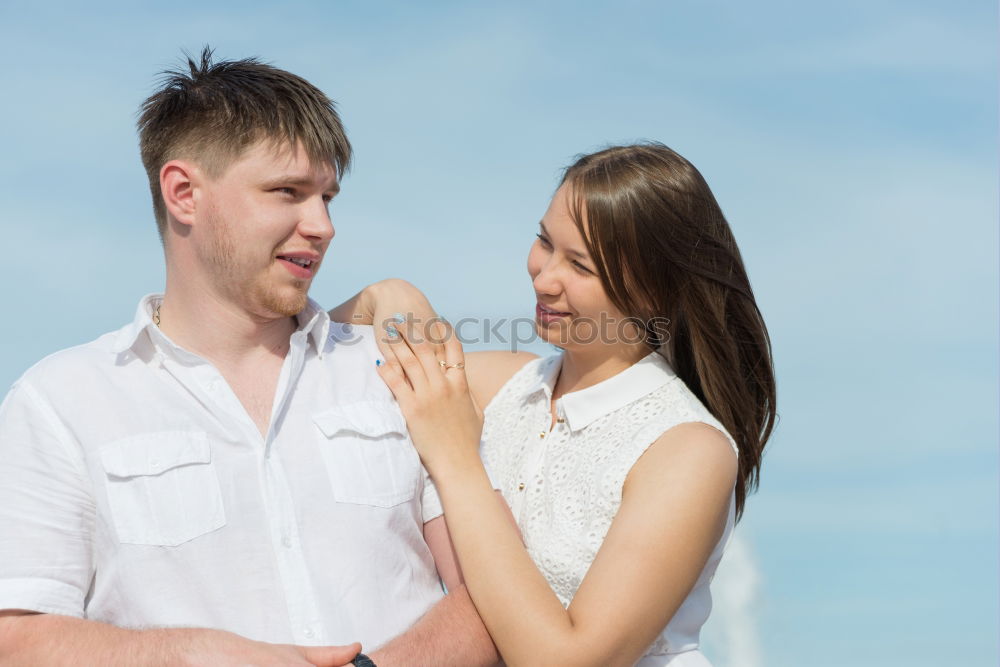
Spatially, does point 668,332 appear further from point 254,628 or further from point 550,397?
point 254,628

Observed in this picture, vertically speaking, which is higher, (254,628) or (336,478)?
(336,478)

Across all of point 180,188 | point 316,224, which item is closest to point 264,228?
point 316,224

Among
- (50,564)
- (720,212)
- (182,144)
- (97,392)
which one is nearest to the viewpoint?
(50,564)

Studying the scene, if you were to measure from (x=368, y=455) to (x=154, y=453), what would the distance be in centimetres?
71

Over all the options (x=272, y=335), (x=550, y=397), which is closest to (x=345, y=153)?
(x=272, y=335)

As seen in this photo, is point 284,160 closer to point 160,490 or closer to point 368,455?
point 368,455

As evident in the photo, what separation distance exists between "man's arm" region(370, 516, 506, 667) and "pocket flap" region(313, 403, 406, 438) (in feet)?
1.28

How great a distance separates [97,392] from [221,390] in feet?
1.32

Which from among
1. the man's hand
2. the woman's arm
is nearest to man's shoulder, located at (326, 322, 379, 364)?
the woman's arm

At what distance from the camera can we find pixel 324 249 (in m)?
3.83

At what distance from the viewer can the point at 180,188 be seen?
Answer: 150 inches

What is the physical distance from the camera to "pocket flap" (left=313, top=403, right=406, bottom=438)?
368cm

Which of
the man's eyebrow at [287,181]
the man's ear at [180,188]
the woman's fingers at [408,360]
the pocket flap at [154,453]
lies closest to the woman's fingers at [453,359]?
the woman's fingers at [408,360]

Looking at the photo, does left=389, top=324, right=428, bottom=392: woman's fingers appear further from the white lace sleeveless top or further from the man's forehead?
the man's forehead
